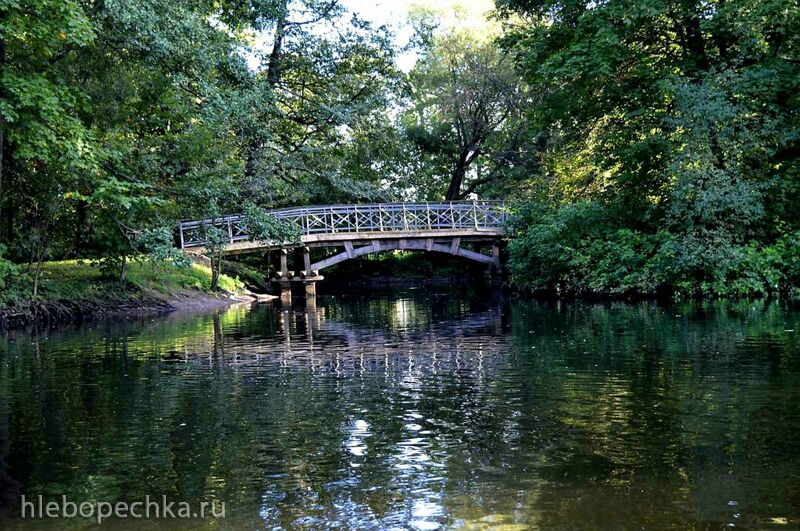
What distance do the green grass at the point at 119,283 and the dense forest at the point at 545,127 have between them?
0.56 metres

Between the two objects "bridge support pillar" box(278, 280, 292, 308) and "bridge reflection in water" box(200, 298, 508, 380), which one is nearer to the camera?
"bridge reflection in water" box(200, 298, 508, 380)

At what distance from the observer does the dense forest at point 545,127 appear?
51.8 feet

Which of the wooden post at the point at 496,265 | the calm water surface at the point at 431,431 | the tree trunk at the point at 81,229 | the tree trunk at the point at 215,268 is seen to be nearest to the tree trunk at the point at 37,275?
the tree trunk at the point at 81,229

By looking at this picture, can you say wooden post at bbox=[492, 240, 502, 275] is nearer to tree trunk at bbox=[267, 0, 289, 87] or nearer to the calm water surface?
tree trunk at bbox=[267, 0, 289, 87]

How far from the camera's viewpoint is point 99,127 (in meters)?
19.9

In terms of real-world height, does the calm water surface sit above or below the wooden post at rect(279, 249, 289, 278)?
below

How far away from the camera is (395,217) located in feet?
101

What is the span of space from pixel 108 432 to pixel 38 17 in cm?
1031

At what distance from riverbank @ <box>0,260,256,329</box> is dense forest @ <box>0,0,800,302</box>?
1.72 feet

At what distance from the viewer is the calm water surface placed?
14.4 ft

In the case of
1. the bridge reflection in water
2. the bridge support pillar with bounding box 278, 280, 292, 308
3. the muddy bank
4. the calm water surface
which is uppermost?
the bridge support pillar with bounding box 278, 280, 292, 308

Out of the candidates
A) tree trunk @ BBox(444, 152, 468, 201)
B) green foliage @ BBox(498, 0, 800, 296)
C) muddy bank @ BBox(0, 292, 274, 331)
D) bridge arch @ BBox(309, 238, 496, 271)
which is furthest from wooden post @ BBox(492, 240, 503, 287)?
muddy bank @ BBox(0, 292, 274, 331)

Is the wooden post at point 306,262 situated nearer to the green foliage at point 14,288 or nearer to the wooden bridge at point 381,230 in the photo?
the wooden bridge at point 381,230

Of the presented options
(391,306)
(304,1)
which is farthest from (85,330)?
(304,1)
